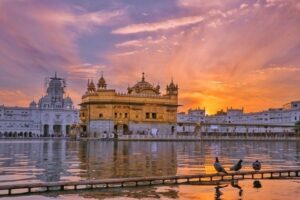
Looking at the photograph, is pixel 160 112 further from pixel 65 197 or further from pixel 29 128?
pixel 65 197

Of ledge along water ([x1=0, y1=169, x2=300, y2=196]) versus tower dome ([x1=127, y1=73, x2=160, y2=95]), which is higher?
tower dome ([x1=127, y1=73, x2=160, y2=95])

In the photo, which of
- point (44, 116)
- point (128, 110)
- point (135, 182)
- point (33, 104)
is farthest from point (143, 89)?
point (135, 182)

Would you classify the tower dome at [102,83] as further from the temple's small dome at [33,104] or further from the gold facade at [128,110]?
the temple's small dome at [33,104]

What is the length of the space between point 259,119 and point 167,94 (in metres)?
86.9

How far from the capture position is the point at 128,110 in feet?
307

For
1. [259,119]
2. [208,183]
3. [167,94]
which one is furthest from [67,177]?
[259,119]

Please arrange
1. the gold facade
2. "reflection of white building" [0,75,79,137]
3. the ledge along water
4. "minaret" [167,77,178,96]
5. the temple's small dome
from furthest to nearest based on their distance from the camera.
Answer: the temple's small dome < "reflection of white building" [0,75,79,137] < "minaret" [167,77,178,96] < the gold facade < the ledge along water

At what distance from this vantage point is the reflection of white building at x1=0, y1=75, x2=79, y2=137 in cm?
14238

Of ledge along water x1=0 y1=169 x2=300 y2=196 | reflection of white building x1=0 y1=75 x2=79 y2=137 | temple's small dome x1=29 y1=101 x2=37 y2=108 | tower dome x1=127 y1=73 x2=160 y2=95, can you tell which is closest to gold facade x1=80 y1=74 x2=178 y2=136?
tower dome x1=127 y1=73 x2=160 y2=95

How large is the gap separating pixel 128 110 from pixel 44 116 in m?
64.0

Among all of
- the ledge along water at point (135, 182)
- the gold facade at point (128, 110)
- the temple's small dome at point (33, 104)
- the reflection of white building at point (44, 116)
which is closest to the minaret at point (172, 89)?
the gold facade at point (128, 110)

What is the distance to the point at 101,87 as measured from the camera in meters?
95.9

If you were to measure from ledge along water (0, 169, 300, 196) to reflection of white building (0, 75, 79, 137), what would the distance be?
125295 millimetres

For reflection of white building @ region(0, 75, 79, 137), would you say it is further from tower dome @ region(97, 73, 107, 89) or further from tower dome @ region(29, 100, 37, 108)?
tower dome @ region(97, 73, 107, 89)
